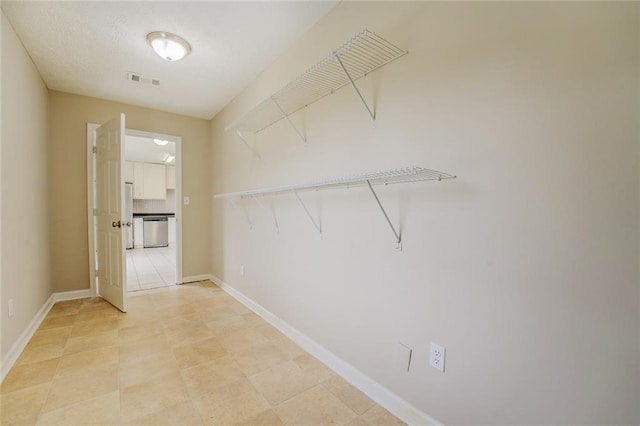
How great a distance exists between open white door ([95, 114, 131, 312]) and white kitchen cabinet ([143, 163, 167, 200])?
4696 millimetres

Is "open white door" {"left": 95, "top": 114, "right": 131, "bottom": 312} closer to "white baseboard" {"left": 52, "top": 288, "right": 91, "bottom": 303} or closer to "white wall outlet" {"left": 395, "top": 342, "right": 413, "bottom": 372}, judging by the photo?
"white baseboard" {"left": 52, "top": 288, "right": 91, "bottom": 303}

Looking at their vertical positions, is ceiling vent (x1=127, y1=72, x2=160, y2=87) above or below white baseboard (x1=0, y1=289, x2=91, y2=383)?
above

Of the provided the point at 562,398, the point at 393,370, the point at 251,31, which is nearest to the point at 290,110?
the point at 251,31

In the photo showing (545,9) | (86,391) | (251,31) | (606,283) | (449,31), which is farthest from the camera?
(251,31)

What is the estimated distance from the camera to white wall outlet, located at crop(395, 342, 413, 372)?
147cm

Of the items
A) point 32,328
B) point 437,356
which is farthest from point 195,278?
point 437,356

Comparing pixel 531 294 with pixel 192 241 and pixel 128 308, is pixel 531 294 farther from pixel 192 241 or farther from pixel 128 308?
pixel 192 241

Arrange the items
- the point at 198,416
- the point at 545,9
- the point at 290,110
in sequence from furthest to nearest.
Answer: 1. the point at 290,110
2. the point at 198,416
3. the point at 545,9

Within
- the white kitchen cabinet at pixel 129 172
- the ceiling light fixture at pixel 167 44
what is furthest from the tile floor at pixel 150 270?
the ceiling light fixture at pixel 167 44

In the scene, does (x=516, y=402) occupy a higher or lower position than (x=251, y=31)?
lower

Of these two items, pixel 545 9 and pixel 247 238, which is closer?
pixel 545 9

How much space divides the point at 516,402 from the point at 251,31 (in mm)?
2695

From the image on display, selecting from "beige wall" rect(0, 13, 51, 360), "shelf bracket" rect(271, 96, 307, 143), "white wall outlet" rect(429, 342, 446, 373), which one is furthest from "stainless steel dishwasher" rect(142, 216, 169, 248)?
"white wall outlet" rect(429, 342, 446, 373)

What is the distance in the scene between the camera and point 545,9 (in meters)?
1.02
